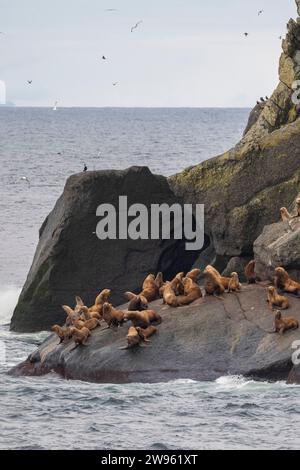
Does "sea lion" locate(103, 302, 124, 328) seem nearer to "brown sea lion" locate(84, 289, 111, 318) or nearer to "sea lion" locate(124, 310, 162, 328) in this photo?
"sea lion" locate(124, 310, 162, 328)

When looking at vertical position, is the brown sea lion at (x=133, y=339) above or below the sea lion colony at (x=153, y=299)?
below

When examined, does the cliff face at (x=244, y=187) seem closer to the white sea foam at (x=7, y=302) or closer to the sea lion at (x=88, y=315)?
the sea lion at (x=88, y=315)

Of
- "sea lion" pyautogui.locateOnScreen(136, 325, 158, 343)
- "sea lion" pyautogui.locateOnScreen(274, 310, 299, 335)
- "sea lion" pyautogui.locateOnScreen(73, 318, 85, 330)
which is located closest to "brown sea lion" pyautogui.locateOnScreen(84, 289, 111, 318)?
"sea lion" pyautogui.locateOnScreen(73, 318, 85, 330)

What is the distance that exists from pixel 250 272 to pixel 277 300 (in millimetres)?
2682

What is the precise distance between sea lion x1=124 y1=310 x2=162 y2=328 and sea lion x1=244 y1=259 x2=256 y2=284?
3.11 metres

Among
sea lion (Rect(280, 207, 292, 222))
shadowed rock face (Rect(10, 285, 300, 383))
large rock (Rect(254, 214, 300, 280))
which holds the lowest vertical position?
shadowed rock face (Rect(10, 285, 300, 383))

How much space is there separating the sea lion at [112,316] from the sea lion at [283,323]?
415cm

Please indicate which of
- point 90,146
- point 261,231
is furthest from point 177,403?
point 90,146

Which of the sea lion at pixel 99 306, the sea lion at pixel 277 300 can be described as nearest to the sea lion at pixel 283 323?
the sea lion at pixel 277 300

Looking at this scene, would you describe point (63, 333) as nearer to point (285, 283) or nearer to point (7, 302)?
point (285, 283)

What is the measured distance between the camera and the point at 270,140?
1647 inches

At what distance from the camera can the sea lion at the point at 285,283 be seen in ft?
115

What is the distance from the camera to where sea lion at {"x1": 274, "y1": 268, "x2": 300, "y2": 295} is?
3516cm
